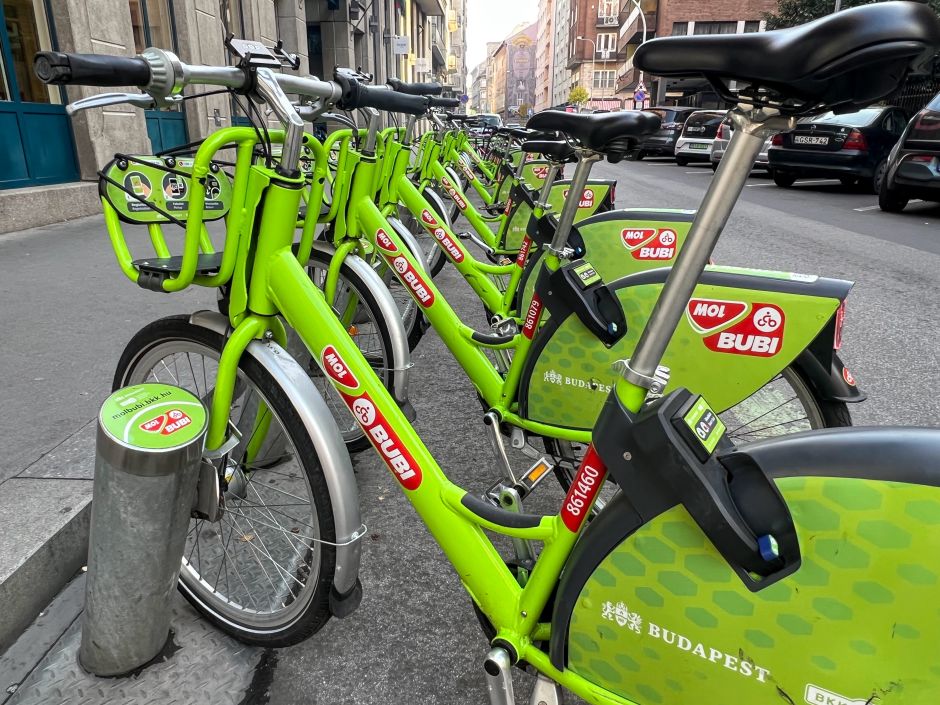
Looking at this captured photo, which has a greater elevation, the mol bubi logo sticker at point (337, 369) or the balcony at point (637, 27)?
the balcony at point (637, 27)

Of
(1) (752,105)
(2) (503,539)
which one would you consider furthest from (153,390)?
(1) (752,105)

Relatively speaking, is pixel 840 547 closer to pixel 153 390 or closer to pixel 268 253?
pixel 268 253

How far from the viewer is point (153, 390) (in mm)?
1708

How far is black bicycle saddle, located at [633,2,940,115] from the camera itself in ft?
2.87

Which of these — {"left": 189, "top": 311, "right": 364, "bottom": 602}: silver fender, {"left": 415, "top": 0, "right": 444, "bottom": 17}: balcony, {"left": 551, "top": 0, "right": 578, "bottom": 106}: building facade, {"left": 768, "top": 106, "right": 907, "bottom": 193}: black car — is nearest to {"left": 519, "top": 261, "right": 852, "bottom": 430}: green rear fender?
{"left": 189, "top": 311, "right": 364, "bottom": 602}: silver fender

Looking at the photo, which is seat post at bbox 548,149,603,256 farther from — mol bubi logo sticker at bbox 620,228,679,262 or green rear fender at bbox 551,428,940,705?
green rear fender at bbox 551,428,940,705

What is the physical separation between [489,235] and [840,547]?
480 centimetres

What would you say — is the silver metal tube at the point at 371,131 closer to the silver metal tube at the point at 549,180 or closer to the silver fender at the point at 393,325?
the silver fender at the point at 393,325

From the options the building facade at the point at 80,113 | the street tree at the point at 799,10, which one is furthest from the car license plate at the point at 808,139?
the street tree at the point at 799,10

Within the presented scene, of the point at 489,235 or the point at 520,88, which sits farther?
the point at 520,88

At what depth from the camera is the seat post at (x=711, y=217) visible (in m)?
1.01

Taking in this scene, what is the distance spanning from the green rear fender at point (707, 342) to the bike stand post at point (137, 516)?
1.23m

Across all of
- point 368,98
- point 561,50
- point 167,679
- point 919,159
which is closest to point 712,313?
point 368,98

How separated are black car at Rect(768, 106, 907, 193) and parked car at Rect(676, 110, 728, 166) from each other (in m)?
6.52
